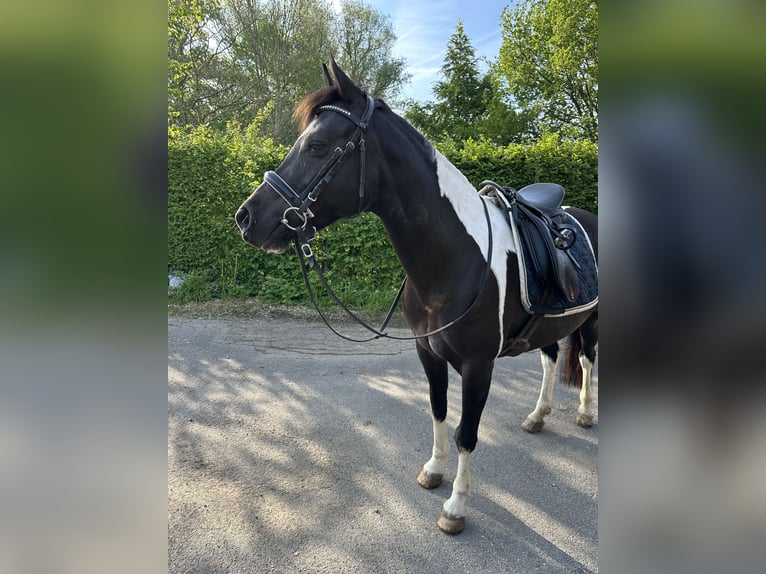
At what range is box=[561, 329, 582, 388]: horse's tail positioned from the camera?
152 inches

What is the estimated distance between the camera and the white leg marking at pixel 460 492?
243 centimetres

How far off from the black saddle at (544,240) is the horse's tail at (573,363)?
53.2 inches

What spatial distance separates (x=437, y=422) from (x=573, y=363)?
179 centimetres

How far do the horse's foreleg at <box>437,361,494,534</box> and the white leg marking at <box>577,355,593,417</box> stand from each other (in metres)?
1.68

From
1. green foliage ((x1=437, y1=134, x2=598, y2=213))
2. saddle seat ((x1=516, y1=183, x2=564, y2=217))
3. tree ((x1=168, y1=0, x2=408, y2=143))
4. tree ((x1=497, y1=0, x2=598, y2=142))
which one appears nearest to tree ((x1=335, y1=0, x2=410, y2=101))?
tree ((x1=168, y1=0, x2=408, y2=143))

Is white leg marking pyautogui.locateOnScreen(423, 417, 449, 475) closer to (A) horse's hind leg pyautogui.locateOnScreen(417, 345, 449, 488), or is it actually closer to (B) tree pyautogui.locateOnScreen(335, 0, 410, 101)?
(A) horse's hind leg pyautogui.locateOnScreen(417, 345, 449, 488)

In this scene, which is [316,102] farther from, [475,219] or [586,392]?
[586,392]

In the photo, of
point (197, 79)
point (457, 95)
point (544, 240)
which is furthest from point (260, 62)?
point (544, 240)

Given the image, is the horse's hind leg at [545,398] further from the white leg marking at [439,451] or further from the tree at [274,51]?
the tree at [274,51]
